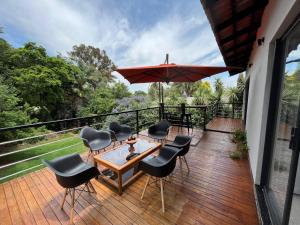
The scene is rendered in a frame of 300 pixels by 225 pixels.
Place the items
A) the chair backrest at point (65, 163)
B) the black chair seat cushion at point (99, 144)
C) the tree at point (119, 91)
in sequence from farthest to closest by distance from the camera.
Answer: the tree at point (119, 91), the black chair seat cushion at point (99, 144), the chair backrest at point (65, 163)

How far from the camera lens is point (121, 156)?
262 centimetres

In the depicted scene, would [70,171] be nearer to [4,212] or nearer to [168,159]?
[4,212]

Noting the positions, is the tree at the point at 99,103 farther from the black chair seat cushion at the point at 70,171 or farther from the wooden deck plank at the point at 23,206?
the black chair seat cushion at the point at 70,171

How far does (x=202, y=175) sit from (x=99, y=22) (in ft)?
36.3

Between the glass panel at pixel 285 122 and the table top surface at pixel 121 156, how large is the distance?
1.84 m

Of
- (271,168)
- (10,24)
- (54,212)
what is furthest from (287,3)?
(10,24)

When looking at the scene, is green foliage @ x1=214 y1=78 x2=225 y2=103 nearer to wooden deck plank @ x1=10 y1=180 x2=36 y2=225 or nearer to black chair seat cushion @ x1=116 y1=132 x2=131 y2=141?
black chair seat cushion @ x1=116 y1=132 x2=131 y2=141

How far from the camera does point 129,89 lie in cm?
1573

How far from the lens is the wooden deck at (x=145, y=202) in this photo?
179 cm

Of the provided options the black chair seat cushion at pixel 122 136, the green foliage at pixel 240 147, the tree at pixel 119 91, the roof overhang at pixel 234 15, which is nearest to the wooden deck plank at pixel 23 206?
the black chair seat cushion at pixel 122 136

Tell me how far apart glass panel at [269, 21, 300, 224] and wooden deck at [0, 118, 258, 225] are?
0.42m

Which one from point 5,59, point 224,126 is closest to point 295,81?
point 224,126

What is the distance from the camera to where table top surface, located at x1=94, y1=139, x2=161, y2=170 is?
231cm

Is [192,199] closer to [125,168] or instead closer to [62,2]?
[125,168]
